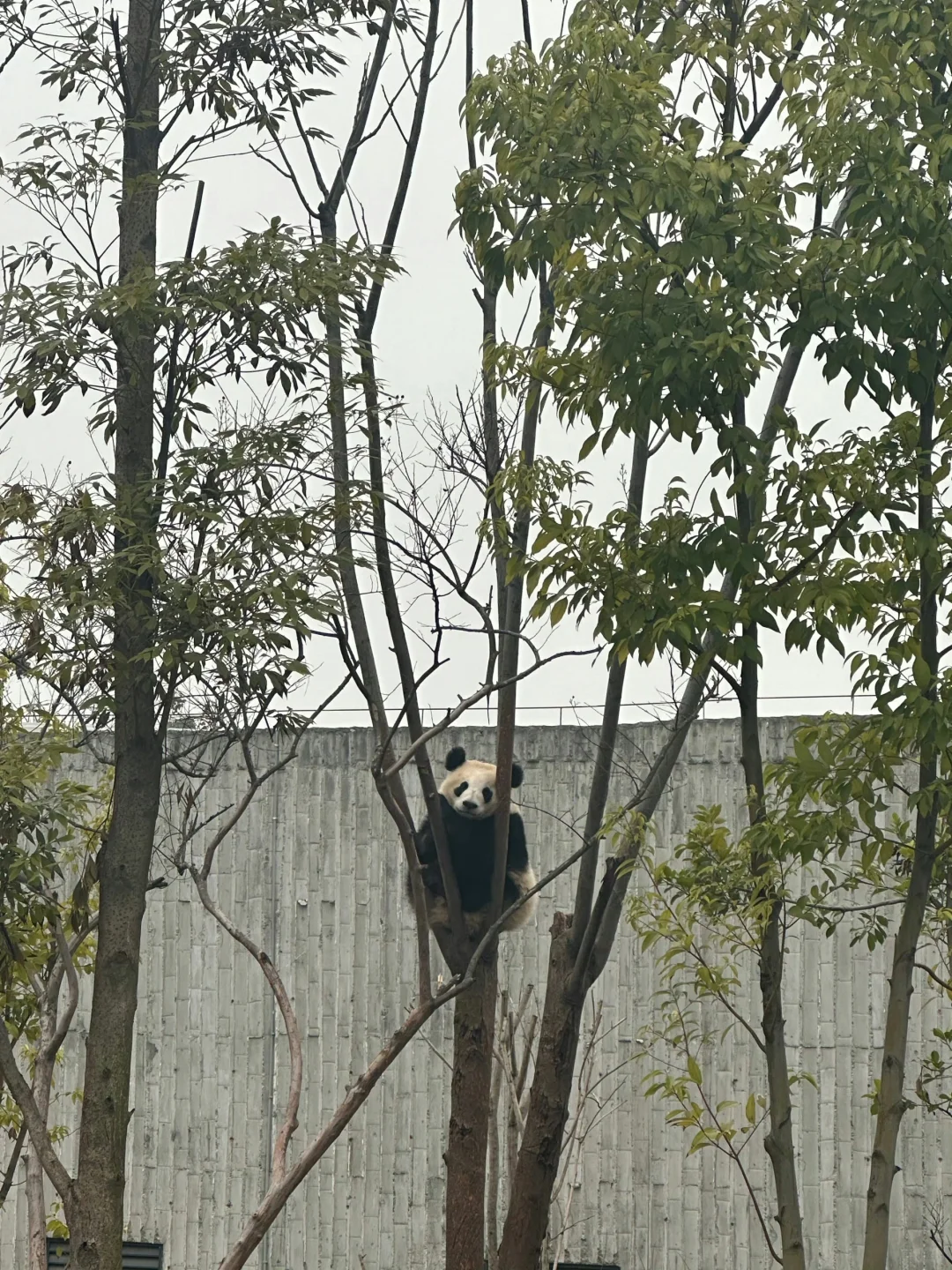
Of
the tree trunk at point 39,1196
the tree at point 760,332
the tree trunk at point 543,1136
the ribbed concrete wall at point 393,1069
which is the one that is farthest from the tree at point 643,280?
the ribbed concrete wall at point 393,1069

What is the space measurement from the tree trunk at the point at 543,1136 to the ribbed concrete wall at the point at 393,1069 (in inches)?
150

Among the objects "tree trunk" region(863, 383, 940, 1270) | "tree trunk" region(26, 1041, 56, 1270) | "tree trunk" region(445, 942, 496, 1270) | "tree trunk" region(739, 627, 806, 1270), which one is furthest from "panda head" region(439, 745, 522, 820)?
"tree trunk" region(863, 383, 940, 1270)

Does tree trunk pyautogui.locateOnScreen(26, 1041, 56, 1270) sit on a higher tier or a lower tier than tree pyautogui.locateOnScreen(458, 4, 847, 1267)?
lower

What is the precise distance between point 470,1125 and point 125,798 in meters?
1.90

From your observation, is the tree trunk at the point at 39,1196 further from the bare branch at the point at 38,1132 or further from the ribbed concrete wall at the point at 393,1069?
the ribbed concrete wall at the point at 393,1069

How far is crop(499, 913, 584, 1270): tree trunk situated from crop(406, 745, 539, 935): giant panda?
1.23m

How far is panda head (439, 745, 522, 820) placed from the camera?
26.3ft

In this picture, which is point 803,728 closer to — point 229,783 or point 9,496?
point 9,496

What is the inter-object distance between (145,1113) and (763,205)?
8406 millimetres

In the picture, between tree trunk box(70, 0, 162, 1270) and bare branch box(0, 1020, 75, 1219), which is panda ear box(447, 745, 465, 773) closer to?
tree trunk box(70, 0, 162, 1270)

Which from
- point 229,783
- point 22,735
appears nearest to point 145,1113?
point 229,783

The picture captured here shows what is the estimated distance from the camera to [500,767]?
632 cm

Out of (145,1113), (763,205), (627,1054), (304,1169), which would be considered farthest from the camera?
(145,1113)

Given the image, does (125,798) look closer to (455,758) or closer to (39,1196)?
(39,1196)
